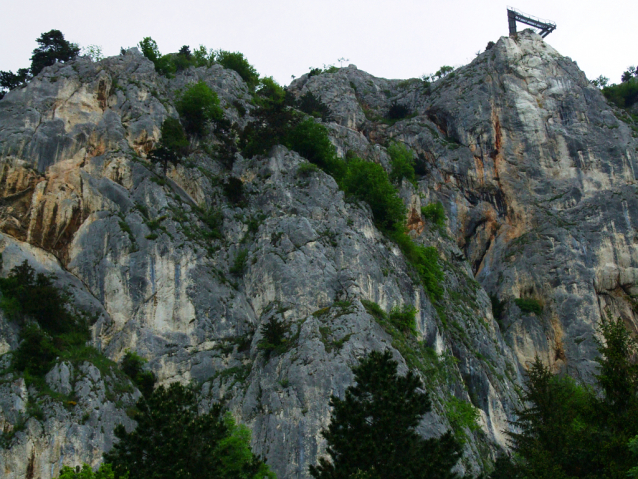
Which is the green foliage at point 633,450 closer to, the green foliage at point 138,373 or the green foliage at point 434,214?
the green foliage at point 138,373

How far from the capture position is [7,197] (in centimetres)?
3881

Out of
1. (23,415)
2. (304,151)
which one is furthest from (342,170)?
(23,415)

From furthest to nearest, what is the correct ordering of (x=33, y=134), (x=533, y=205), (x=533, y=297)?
1. (x=533, y=205)
2. (x=533, y=297)
3. (x=33, y=134)

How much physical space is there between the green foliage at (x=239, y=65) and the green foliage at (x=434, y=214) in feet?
74.3

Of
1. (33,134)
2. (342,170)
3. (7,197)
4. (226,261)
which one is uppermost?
(342,170)

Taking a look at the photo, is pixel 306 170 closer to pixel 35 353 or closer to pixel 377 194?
pixel 377 194

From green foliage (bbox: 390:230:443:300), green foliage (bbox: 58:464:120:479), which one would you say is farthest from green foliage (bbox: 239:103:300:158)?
green foliage (bbox: 58:464:120:479)

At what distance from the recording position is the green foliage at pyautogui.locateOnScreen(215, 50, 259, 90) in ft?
→ 212

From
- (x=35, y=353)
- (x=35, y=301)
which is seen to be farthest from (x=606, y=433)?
(x=35, y=301)

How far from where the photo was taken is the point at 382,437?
2236 cm

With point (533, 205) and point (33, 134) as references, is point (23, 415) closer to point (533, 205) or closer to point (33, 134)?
point (33, 134)

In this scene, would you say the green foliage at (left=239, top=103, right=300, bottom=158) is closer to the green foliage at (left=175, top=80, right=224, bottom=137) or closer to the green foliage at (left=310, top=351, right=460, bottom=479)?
the green foliage at (left=175, top=80, right=224, bottom=137)

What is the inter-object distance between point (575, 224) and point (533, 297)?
800cm

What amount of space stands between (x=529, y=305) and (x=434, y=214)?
10.5 m
